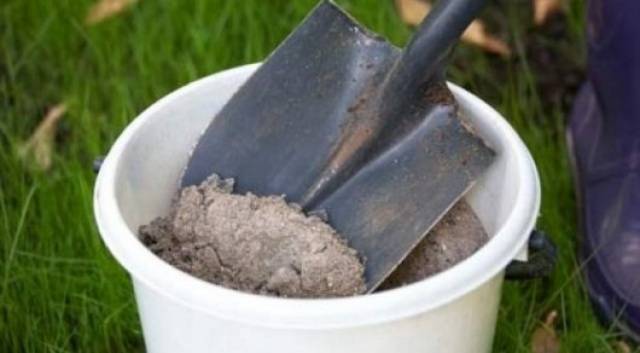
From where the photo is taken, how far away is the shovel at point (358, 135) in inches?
51.3

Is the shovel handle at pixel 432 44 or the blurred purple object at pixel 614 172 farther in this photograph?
the blurred purple object at pixel 614 172

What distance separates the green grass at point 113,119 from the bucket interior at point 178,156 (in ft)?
0.65

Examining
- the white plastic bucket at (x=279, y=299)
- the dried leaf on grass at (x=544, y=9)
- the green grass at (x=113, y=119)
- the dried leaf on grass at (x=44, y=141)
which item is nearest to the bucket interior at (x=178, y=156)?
the white plastic bucket at (x=279, y=299)

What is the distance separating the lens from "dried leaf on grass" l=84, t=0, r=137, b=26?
1989 mm

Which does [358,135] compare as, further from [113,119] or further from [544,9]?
[544,9]

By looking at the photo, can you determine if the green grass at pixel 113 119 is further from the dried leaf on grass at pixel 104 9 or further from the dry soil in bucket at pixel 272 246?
the dry soil in bucket at pixel 272 246

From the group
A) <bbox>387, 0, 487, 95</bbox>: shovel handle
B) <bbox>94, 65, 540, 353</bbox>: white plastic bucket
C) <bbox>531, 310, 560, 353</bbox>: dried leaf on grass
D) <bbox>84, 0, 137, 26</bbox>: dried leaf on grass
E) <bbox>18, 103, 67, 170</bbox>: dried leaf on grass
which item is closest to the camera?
<bbox>94, 65, 540, 353</bbox>: white plastic bucket

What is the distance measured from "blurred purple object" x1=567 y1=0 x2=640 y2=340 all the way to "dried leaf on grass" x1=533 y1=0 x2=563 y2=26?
1.19 ft

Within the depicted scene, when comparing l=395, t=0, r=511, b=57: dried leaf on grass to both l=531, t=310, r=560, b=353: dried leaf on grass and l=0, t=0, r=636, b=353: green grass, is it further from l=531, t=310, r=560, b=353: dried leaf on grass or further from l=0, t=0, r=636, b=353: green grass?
l=531, t=310, r=560, b=353: dried leaf on grass

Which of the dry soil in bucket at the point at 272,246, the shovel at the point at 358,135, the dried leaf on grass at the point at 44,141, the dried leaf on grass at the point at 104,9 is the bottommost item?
the dried leaf on grass at the point at 44,141

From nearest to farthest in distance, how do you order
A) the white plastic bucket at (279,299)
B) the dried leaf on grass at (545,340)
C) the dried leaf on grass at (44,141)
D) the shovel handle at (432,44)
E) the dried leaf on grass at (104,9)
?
the white plastic bucket at (279,299)
the shovel handle at (432,44)
the dried leaf on grass at (545,340)
the dried leaf on grass at (44,141)
the dried leaf on grass at (104,9)

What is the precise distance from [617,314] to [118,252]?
645 millimetres

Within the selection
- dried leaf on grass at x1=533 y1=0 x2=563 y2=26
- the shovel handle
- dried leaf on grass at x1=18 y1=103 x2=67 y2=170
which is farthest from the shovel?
dried leaf on grass at x1=533 y1=0 x2=563 y2=26

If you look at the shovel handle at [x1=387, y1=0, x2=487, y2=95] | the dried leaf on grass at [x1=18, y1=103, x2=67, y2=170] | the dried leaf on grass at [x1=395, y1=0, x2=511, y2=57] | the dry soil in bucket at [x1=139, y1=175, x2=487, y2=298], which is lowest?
the dried leaf on grass at [x1=18, y1=103, x2=67, y2=170]
